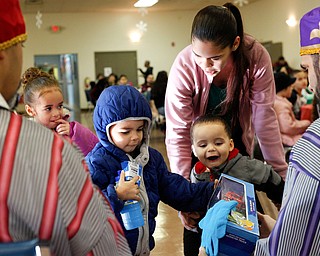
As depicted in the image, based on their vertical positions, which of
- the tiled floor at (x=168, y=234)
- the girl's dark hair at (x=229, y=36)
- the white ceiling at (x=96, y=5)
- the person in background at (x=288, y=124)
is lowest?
the tiled floor at (x=168, y=234)

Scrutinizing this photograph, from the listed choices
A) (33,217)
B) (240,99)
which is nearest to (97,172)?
(240,99)

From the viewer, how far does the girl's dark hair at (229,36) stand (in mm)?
2275

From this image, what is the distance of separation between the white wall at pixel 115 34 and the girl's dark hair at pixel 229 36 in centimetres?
1576

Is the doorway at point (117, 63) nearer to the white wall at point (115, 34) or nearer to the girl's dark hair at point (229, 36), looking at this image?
the white wall at point (115, 34)

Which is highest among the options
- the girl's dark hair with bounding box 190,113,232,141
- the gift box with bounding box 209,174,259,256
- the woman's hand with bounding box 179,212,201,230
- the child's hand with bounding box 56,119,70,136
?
the girl's dark hair with bounding box 190,113,232,141

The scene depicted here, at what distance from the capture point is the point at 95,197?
3.43 feet

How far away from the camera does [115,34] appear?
19.7 meters

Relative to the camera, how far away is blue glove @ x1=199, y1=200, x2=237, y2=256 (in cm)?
167

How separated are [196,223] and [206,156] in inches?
12.5

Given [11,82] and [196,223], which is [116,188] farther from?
[11,82]

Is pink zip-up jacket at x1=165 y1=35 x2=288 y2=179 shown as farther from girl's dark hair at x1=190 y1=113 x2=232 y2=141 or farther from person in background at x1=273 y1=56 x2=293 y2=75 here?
person in background at x1=273 y1=56 x2=293 y2=75

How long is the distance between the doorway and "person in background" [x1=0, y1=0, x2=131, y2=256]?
61.8 ft

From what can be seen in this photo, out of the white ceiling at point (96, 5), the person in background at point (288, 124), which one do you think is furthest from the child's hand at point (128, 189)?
the white ceiling at point (96, 5)

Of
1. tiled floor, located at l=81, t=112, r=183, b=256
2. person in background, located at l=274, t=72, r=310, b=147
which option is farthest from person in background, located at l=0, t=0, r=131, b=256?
person in background, located at l=274, t=72, r=310, b=147
